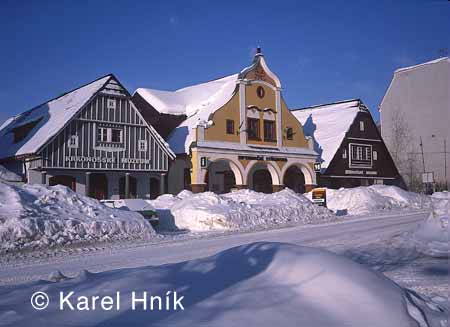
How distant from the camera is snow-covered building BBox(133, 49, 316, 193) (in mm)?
31266

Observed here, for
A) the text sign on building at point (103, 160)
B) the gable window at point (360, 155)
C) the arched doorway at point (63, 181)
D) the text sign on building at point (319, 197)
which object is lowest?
the text sign on building at point (319, 197)

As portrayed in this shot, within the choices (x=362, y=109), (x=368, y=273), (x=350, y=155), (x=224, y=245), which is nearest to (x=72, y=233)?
(x=224, y=245)

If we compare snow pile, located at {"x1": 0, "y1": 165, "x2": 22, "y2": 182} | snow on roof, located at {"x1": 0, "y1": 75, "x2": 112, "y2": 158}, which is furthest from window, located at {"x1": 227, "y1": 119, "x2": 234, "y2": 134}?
snow pile, located at {"x1": 0, "y1": 165, "x2": 22, "y2": 182}

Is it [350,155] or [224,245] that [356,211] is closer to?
[350,155]

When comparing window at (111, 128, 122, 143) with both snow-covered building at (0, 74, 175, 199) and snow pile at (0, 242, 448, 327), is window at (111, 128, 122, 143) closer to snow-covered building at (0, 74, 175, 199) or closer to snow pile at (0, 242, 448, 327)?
snow-covered building at (0, 74, 175, 199)

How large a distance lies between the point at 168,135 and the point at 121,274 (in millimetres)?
30469

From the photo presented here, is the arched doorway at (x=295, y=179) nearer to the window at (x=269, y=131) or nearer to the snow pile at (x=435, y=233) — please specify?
the window at (x=269, y=131)

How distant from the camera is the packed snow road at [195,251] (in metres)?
9.97

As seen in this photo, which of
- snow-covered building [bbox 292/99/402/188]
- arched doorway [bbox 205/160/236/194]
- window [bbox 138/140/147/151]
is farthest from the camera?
snow-covered building [bbox 292/99/402/188]

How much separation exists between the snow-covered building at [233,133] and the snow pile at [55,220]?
1424 cm

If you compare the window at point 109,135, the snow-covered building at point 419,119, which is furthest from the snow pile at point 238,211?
the snow-covered building at point 419,119

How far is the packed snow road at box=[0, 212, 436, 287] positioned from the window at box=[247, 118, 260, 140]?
1628cm

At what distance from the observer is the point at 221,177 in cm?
3516

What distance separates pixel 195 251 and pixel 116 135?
1743 cm
